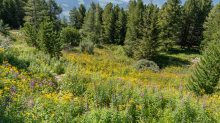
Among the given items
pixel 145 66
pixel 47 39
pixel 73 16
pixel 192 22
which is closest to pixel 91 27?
pixel 73 16

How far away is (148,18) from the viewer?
1875cm

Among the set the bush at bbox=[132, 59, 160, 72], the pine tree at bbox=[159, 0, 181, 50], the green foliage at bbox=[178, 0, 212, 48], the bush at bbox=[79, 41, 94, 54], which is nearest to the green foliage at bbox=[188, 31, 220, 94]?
the bush at bbox=[132, 59, 160, 72]

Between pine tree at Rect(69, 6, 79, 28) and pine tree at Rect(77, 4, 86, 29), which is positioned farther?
pine tree at Rect(77, 4, 86, 29)

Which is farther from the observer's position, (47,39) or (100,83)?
(47,39)

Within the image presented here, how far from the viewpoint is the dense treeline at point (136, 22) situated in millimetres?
18906

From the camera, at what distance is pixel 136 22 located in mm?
22625

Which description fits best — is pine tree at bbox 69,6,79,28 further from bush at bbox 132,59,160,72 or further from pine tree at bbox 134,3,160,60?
bush at bbox 132,59,160,72

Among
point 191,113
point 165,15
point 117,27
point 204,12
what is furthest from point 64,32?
point 204,12

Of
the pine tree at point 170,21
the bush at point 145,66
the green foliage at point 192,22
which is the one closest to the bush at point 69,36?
the bush at point 145,66

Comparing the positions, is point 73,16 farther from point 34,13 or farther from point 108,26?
point 34,13

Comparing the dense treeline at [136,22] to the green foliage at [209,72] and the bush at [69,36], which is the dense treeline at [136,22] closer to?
the bush at [69,36]

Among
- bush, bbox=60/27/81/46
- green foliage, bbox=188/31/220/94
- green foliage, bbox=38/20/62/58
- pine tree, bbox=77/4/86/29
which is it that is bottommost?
green foliage, bbox=188/31/220/94

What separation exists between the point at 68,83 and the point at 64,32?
67.1 feet

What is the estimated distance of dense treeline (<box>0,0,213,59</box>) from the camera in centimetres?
1891
